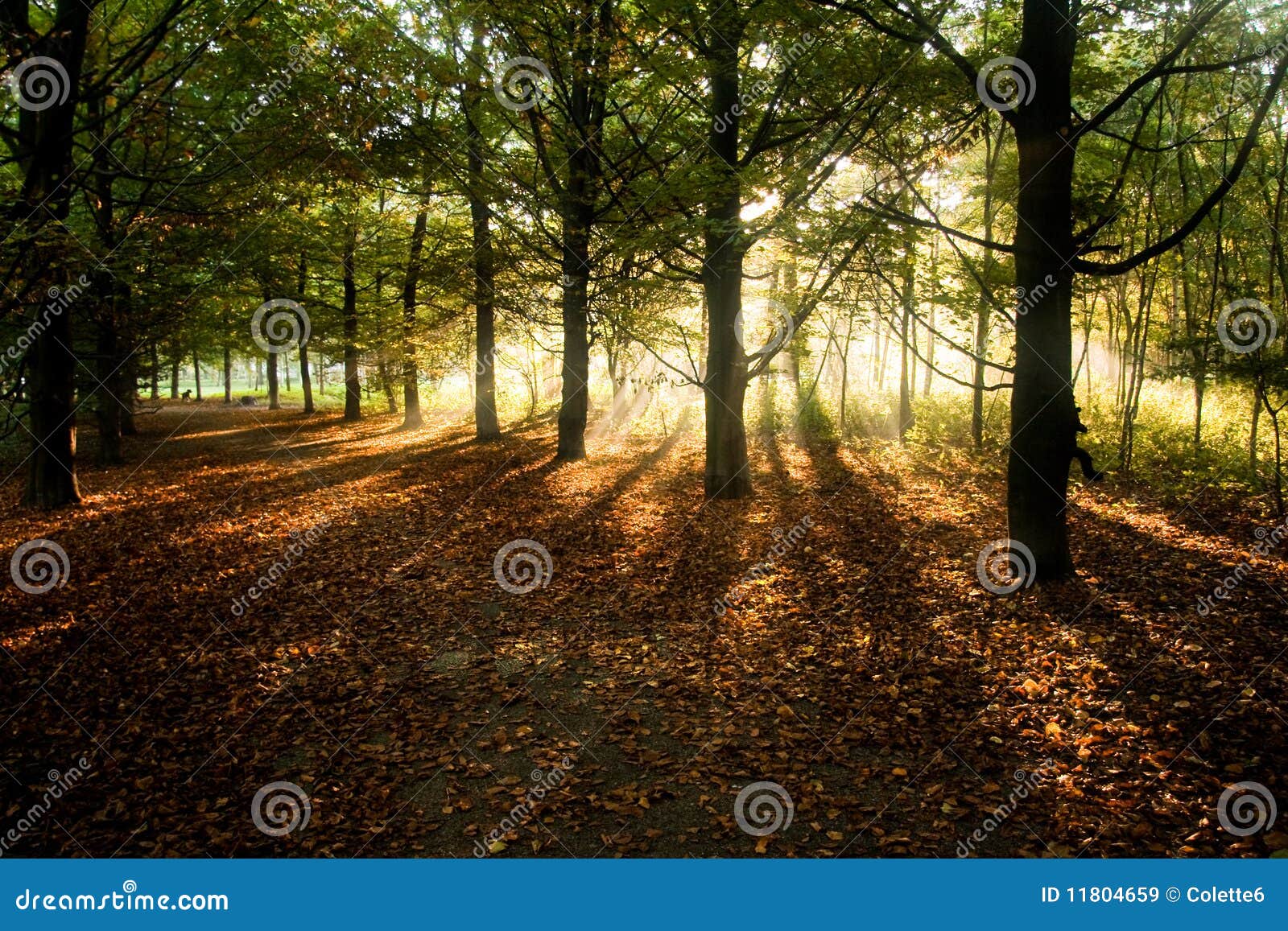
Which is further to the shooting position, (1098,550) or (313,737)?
(1098,550)

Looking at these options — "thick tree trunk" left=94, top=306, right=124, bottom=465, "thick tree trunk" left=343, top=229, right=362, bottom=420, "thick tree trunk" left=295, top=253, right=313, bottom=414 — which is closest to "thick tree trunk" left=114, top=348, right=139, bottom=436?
"thick tree trunk" left=94, top=306, right=124, bottom=465

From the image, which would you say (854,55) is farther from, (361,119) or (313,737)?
(313,737)

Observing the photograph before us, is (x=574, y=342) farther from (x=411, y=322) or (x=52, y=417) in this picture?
(x=52, y=417)

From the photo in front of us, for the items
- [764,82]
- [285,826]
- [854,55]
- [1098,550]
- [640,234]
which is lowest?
[285,826]

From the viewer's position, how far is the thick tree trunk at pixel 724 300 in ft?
33.0

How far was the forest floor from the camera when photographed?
13.6 feet

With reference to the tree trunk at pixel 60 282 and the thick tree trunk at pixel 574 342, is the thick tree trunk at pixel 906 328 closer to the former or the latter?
the thick tree trunk at pixel 574 342

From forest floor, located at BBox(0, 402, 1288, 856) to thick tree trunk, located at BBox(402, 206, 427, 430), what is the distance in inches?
438

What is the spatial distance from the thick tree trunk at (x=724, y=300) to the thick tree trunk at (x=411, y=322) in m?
11.3

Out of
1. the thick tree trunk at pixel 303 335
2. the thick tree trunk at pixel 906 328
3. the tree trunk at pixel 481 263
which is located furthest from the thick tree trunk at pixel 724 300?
the thick tree trunk at pixel 303 335

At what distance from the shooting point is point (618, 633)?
7.30m

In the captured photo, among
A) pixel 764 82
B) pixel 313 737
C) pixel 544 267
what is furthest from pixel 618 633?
pixel 544 267

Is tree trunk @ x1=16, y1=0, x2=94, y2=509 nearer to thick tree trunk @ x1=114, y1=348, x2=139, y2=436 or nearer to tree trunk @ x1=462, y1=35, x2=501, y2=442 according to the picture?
thick tree trunk @ x1=114, y1=348, x2=139, y2=436

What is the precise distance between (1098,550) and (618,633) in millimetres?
6175
